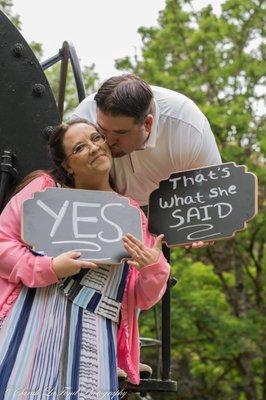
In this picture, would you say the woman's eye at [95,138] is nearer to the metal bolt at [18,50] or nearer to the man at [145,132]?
the man at [145,132]

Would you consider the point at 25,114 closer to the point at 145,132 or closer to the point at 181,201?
the point at 145,132

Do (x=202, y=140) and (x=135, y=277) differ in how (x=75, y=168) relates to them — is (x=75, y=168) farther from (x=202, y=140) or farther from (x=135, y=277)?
(x=202, y=140)

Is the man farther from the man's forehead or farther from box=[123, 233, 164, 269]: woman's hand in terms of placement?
box=[123, 233, 164, 269]: woman's hand

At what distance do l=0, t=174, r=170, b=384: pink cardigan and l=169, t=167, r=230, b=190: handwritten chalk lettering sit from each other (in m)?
0.24

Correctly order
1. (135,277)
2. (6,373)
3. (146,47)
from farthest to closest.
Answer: (146,47)
(135,277)
(6,373)

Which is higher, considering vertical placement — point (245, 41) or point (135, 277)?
point (245, 41)

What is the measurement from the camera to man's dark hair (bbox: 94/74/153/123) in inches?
96.1

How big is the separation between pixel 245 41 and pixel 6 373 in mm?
12302

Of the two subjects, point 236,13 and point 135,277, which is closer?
point 135,277

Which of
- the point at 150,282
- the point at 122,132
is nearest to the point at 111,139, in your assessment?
the point at 122,132

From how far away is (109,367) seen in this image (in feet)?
7.22

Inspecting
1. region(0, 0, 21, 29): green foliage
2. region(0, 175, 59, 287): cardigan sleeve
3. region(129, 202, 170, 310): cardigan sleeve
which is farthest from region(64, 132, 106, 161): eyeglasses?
region(0, 0, 21, 29): green foliage

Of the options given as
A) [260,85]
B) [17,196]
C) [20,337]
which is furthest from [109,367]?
[260,85]

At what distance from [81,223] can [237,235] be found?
11419 millimetres
